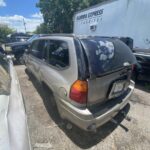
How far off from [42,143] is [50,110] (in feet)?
3.70

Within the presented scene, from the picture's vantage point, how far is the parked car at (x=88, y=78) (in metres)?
2.52

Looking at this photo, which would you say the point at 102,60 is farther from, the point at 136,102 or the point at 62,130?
the point at 136,102

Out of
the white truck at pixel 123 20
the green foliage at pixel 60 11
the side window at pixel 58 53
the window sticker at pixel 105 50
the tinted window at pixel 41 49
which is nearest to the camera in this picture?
the window sticker at pixel 105 50

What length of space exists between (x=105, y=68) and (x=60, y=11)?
26802 millimetres

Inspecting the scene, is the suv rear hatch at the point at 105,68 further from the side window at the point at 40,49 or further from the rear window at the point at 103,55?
the side window at the point at 40,49

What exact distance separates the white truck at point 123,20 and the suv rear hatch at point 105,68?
169 inches

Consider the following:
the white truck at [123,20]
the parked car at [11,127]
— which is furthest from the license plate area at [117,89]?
the white truck at [123,20]

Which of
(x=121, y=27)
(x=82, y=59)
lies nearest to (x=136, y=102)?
(x=82, y=59)

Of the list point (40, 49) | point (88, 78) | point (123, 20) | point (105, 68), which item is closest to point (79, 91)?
point (88, 78)

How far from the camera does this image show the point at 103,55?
2666mm

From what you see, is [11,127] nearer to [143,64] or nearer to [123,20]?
[143,64]

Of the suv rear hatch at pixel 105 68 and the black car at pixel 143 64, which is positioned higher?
the suv rear hatch at pixel 105 68

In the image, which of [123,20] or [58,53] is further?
[123,20]

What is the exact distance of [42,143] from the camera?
2928 millimetres
